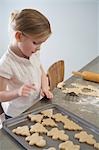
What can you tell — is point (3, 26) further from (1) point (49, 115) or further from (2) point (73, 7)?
(1) point (49, 115)

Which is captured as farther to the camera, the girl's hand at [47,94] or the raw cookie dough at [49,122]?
the girl's hand at [47,94]

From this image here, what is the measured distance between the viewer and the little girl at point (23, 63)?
1.04 m

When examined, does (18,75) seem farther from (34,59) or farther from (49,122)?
(49,122)

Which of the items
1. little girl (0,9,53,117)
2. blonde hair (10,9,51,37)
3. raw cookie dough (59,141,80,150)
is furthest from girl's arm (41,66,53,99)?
raw cookie dough (59,141,80,150)

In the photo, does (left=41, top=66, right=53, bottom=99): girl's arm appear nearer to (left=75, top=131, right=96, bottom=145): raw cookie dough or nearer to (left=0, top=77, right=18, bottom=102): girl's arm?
(left=0, top=77, right=18, bottom=102): girl's arm


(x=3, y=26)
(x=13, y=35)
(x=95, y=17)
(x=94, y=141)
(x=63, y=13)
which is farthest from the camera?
(x=3, y=26)

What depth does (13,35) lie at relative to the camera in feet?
3.56

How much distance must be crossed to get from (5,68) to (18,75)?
0.08 m

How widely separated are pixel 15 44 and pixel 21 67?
0.11 m

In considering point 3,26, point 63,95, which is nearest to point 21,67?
point 63,95

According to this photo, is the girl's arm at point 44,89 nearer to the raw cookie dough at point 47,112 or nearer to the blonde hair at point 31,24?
the raw cookie dough at point 47,112

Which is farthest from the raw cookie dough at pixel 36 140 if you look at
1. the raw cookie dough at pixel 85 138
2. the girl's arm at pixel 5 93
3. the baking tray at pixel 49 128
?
the girl's arm at pixel 5 93

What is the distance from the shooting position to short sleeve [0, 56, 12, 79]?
1.11m

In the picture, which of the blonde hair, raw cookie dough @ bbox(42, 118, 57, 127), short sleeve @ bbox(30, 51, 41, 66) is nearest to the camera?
raw cookie dough @ bbox(42, 118, 57, 127)
